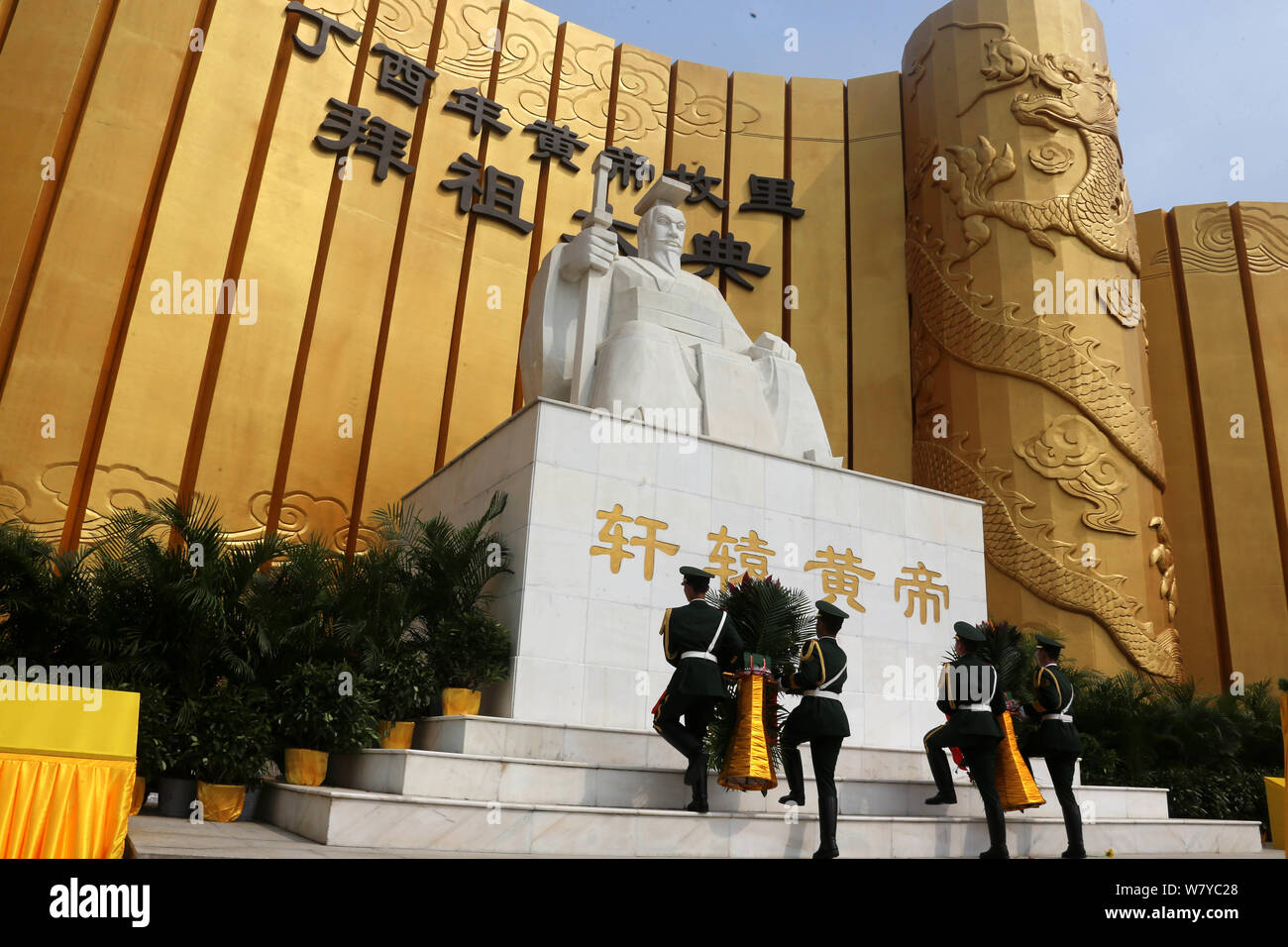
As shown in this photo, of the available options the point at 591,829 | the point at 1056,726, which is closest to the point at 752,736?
the point at 591,829

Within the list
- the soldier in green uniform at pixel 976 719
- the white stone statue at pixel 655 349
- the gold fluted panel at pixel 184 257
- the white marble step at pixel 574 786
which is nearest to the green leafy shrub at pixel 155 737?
the white marble step at pixel 574 786

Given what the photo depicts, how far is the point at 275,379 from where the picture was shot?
803 centimetres

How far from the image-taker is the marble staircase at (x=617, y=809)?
3.20m

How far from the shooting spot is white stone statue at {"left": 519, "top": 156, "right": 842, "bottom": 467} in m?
5.56

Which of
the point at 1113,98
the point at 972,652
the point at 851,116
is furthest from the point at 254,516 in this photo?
the point at 1113,98

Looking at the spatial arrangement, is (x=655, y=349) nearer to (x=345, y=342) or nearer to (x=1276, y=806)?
(x=345, y=342)

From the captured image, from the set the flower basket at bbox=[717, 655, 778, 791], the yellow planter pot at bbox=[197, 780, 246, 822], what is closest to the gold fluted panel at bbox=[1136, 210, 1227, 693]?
the flower basket at bbox=[717, 655, 778, 791]

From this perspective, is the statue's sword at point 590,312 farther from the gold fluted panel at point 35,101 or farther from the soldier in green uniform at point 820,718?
the gold fluted panel at point 35,101

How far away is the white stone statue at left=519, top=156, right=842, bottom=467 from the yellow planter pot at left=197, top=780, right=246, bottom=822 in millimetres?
2616

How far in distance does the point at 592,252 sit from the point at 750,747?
10.8 feet

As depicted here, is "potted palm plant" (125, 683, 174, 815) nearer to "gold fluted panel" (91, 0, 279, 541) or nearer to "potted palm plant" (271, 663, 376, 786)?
"potted palm plant" (271, 663, 376, 786)

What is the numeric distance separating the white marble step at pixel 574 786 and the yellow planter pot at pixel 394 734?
0.16 meters

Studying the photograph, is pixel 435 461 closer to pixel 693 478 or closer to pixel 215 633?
pixel 693 478

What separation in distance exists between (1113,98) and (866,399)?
4.08m
